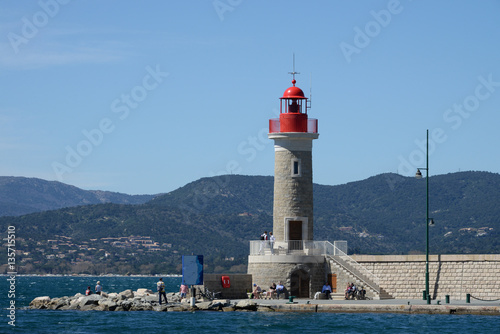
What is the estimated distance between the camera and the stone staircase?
1672 inches

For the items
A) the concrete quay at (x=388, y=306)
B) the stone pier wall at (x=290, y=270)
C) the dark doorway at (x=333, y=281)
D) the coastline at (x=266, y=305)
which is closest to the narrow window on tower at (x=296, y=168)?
the stone pier wall at (x=290, y=270)

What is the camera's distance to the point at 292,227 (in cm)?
4484

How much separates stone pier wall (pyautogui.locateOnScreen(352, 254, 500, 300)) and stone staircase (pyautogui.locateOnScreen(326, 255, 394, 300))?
1.53 ft

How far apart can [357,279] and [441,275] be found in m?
4.01

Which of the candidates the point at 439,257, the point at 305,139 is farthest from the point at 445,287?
the point at 305,139

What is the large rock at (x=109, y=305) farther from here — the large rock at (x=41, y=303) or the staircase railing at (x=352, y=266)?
the staircase railing at (x=352, y=266)

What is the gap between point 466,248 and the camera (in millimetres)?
162500

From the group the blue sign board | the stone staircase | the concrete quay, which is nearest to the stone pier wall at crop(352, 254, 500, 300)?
the stone staircase

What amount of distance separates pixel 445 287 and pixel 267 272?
8.40 meters

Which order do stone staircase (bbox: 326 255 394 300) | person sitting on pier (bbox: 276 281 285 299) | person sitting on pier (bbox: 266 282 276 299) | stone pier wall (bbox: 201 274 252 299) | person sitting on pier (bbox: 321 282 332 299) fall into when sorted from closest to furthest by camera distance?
stone staircase (bbox: 326 255 394 300) → person sitting on pier (bbox: 321 282 332 299) → person sitting on pier (bbox: 276 281 285 299) → person sitting on pier (bbox: 266 282 276 299) → stone pier wall (bbox: 201 274 252 299)

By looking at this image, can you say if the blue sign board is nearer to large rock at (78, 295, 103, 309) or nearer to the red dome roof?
large rock at (78, 295, 103, 309)

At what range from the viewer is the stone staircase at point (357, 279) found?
4247 cm

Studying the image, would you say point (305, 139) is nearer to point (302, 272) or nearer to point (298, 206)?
point (298, 206)

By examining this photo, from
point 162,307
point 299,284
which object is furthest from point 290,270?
point 162,307
